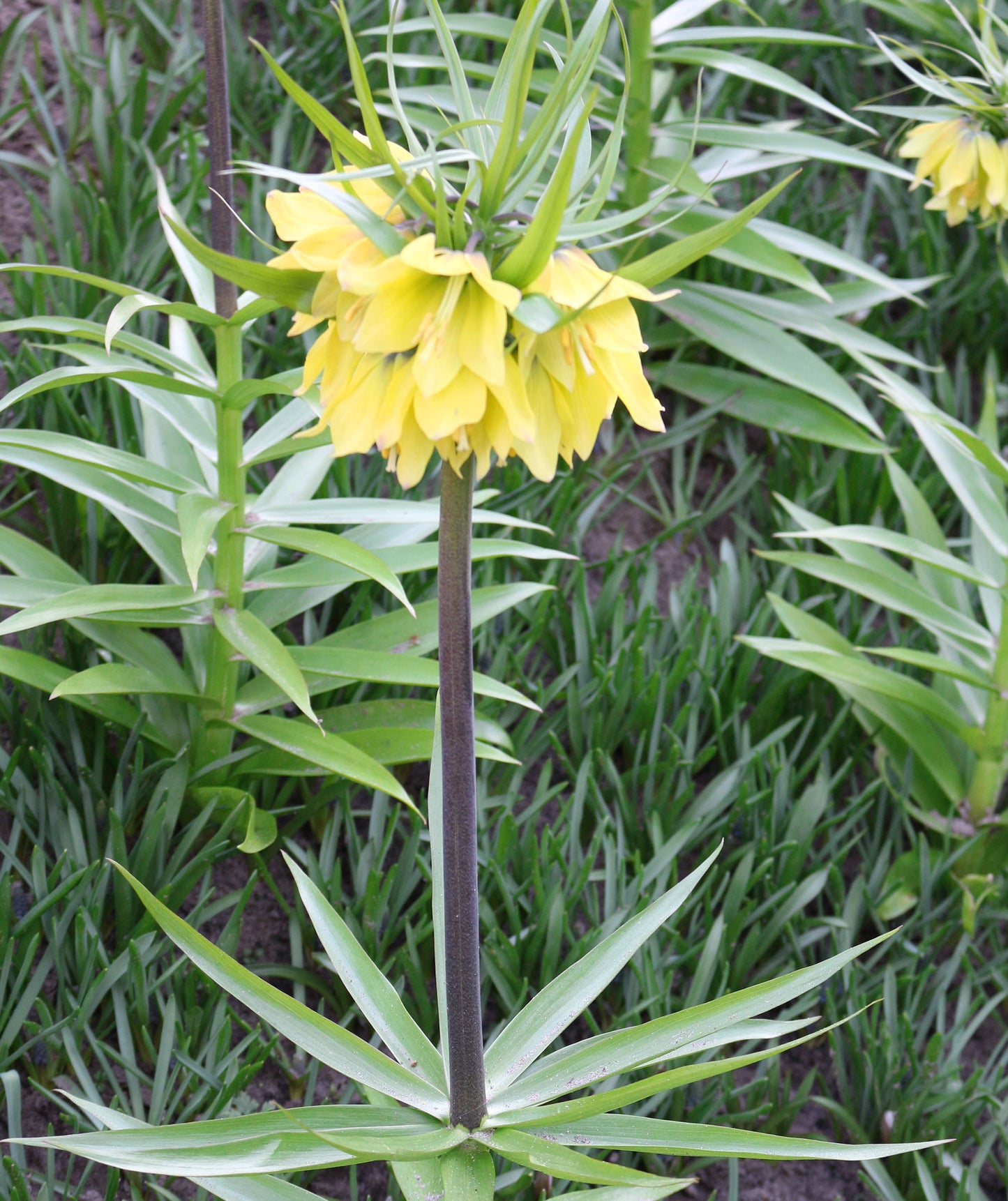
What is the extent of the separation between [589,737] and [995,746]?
21.4 inches

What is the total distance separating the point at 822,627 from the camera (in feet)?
5.38

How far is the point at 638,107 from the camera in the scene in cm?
197

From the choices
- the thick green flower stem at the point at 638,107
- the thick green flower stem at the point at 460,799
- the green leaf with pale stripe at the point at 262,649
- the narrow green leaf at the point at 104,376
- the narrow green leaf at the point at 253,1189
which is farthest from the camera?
the thick green flower stem at the point at 638,107

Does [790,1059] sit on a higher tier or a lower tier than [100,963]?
lower

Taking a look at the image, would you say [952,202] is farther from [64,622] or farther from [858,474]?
[64,622]

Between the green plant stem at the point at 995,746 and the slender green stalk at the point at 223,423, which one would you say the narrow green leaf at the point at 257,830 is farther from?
the green plant stem at the point at 995,746

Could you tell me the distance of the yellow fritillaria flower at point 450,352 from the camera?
1.85 feet

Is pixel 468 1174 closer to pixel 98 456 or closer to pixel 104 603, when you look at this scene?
pixel 104 603

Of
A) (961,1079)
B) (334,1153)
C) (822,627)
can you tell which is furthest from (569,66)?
(961,1079)

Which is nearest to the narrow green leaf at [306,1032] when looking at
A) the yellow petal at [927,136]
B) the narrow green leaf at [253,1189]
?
the narrow green leaf at [253,1189]

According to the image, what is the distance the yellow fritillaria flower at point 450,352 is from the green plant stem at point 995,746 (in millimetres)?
1034

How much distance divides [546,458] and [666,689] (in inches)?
39.6

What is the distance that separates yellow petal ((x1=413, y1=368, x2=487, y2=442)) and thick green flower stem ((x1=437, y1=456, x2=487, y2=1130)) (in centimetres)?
8

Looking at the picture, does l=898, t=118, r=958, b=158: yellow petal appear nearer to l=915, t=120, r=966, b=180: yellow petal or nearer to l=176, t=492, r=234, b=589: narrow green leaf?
l=915, t=120, r=966, b=180: yellow petal
